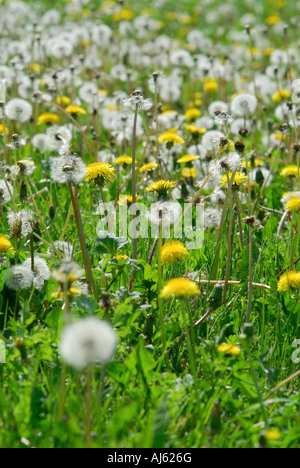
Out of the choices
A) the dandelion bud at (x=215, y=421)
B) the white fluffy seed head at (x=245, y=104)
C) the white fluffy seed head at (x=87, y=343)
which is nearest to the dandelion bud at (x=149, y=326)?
the dandelion bud at (x=215, y=421)

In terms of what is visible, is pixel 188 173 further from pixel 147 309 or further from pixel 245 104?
pixel 147 309

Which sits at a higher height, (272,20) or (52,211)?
(272,20)

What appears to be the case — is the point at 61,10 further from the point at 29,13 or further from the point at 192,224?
the point at 192,224

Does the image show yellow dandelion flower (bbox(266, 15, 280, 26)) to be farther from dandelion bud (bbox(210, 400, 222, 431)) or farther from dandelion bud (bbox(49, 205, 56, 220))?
dandelion bud (bbox(210, 400, 222, 431))

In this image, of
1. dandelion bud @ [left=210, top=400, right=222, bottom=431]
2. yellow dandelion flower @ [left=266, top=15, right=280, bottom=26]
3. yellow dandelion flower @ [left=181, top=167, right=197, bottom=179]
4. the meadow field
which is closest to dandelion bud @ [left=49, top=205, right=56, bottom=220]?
the meadow field

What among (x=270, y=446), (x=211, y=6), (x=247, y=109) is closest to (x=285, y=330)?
(x=270, y=446)

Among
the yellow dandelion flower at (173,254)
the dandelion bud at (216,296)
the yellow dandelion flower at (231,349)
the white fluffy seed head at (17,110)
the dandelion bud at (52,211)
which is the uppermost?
the white fluffy seed head at (17,110)

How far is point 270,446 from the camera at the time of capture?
1.20 metres

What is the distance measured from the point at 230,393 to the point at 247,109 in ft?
5.74

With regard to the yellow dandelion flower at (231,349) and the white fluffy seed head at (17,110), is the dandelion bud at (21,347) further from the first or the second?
the white fluffy seed head at (17,110)

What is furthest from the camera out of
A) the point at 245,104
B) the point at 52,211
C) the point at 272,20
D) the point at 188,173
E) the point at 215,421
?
the point at 272,20

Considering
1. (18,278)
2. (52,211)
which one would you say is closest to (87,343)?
(18,278)

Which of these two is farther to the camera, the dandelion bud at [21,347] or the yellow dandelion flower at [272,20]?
the yellow dandelion flower at [272,20]

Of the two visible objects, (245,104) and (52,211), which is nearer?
(52,211)
